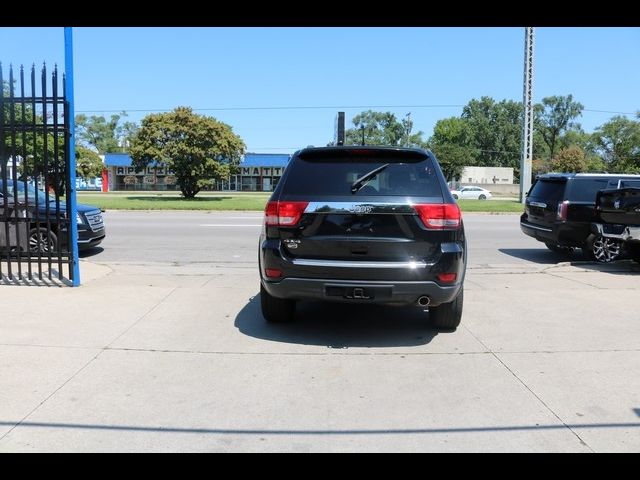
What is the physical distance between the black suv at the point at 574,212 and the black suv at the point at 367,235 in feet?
22.5

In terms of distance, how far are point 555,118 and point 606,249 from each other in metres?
98.5

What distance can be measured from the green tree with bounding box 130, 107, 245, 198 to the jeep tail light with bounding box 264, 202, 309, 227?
108ft

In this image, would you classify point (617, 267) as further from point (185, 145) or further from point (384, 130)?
point (384, 130)

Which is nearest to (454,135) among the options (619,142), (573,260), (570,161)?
(570,161)

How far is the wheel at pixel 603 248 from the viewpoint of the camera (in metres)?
10.5

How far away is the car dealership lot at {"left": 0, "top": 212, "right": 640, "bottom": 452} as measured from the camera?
340cm

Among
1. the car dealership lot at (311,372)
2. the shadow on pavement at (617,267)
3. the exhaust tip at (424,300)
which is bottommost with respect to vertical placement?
the car dealership lot at (311,372)

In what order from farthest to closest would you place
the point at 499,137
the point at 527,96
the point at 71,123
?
the point at 499,137 < the point at 527,96 < the point at 71,123

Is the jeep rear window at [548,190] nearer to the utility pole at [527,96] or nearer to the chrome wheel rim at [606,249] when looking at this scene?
the chrome wheel rim at [606,249]

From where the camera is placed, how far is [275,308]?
5723mm

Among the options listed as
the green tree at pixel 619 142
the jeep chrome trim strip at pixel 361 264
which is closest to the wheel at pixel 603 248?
the jeep chrome trim strip at pixel 361 264

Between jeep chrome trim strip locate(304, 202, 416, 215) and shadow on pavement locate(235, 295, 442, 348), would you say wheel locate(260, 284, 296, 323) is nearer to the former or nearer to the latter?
shadow on pavement locate(235, 295, 442, 348)
